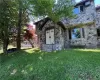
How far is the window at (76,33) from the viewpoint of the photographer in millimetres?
14072

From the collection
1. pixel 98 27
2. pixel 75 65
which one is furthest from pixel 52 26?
pixel 75 65

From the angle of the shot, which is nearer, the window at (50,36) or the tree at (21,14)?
the tree at (21,14)

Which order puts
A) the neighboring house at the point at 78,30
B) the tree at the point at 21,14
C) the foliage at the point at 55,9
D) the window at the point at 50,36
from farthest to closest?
the window at the point at 50,36 → the neighboring house at the point at 78,30 → the tree at the point at 21,14 → the foliage at the point at 55,9

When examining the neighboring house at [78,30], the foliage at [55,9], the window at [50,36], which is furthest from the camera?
the window at [50,36]

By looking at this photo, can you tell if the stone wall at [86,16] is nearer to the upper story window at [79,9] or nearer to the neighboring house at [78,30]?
the neighboring house at [78,30]

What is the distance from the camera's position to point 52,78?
18.9ft

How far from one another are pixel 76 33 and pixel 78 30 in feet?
1.36

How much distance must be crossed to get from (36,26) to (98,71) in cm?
1417

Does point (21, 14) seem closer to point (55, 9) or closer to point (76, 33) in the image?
point (55, 9)

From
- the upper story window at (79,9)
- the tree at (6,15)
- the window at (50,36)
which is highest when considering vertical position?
the upper story window at (79,9)

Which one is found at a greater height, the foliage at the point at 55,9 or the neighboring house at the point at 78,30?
the foliage at the point at 55,9

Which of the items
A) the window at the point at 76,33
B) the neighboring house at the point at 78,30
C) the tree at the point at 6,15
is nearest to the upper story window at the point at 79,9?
the neighboring house at the point at 78,30

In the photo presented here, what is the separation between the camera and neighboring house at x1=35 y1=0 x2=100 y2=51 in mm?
13422

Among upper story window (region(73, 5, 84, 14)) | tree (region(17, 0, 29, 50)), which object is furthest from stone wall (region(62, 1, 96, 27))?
tree (region(17, 0, 29, 50))
